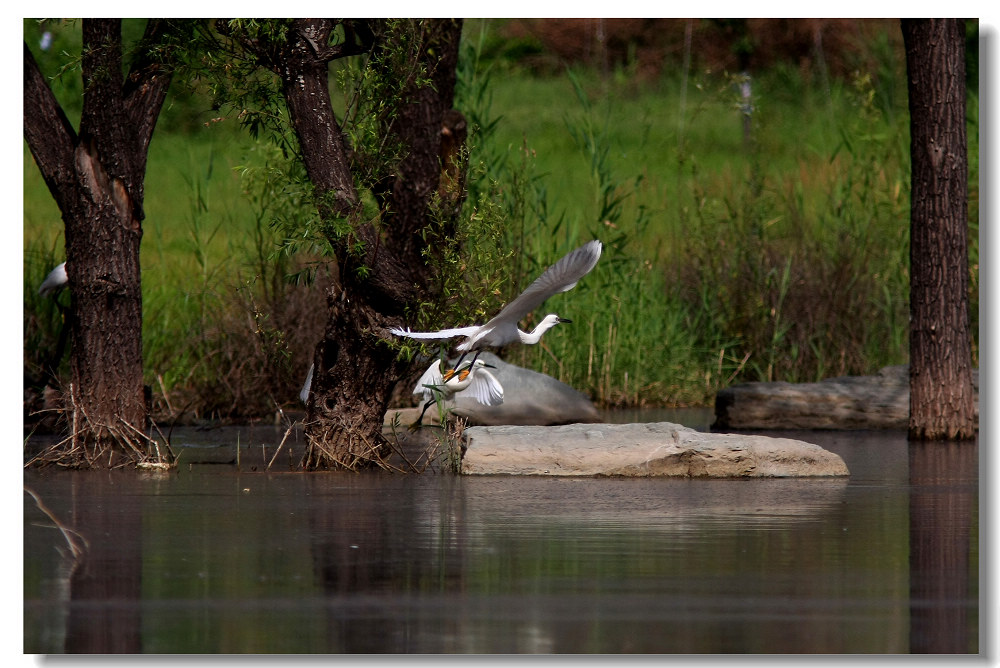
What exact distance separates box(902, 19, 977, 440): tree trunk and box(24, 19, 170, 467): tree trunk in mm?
5547

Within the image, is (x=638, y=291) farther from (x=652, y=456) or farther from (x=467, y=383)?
(x=652, y=456)

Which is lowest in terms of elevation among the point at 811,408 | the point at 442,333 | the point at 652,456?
the point at 652,456

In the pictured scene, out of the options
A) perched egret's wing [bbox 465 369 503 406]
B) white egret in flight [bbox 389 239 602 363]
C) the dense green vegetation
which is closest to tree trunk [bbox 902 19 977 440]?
the dense green vegetation

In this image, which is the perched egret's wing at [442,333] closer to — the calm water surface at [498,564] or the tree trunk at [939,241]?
the calm water surface at [498,564]

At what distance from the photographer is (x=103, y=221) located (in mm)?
9695

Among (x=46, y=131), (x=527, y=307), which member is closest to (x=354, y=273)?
(x=527, y=307)

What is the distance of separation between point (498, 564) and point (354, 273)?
3.18 metres

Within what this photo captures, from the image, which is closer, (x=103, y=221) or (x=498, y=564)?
(x=498, y=564)

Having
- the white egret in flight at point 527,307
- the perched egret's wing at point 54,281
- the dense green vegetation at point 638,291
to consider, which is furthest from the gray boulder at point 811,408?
the perched egret's wing at point 54,281

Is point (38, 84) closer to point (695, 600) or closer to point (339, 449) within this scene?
point (339, 449)

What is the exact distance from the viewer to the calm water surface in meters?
5.41

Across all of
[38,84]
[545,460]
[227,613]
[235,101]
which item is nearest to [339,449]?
[545,460]

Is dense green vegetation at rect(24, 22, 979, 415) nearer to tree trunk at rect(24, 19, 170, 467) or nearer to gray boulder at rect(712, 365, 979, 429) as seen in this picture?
gray boulder at rect(712, 365, 979, 429)

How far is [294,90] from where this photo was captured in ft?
30.1
